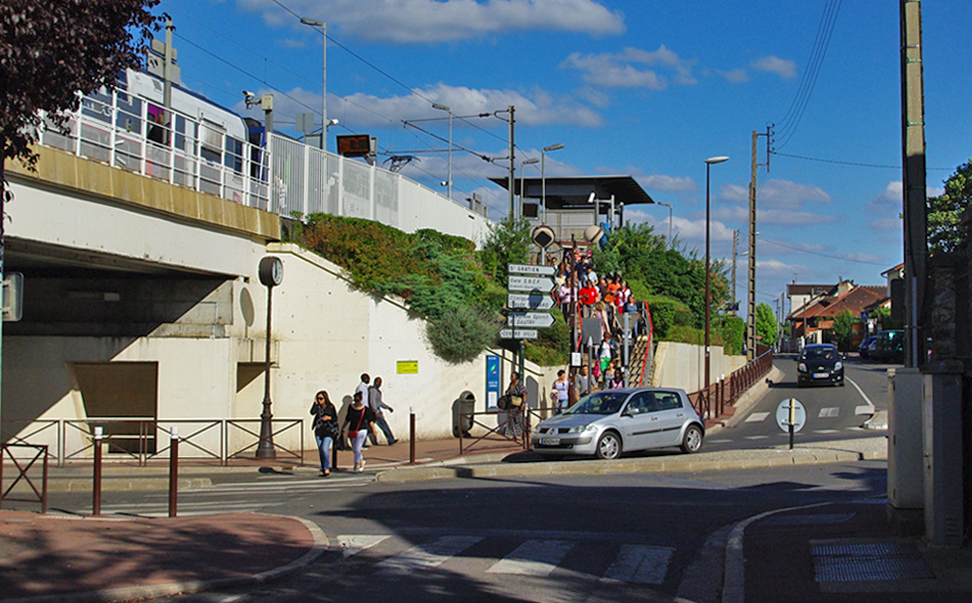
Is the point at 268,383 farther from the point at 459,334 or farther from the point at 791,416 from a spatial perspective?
the point at 791,416

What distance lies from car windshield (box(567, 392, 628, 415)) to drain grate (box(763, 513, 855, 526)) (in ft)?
24.4

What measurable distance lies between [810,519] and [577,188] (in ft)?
164

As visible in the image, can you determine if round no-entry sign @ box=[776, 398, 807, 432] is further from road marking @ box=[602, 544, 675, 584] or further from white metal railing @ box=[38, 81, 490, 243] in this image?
white metal railing @ box=[38, 81, 490, 243]

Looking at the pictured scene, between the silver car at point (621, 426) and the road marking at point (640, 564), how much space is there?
8.07m

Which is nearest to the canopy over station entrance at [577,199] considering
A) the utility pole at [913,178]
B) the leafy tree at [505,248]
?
the leafy tree at [505,248]

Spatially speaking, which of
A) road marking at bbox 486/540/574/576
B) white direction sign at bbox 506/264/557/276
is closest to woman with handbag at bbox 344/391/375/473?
white direction sign at bbox 506/264/557/276

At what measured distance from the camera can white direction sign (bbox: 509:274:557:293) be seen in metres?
21.5

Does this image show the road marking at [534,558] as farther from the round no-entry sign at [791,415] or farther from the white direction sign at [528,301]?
the white direction sign at [528,301]

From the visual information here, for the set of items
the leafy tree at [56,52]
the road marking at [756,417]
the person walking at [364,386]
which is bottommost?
the road marking at [756,417]

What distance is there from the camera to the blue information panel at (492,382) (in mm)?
23516

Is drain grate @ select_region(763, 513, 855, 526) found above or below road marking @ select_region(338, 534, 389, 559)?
above

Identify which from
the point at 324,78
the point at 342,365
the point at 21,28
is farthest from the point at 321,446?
the point at 324,78

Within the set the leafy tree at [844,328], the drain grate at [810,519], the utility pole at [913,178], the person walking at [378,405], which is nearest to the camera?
the utility pole at [913,178]

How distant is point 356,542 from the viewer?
9.68 metres
